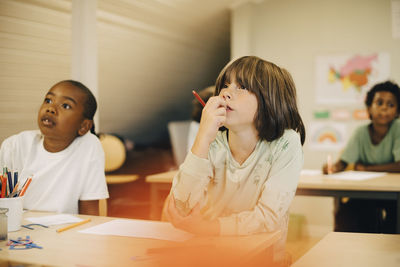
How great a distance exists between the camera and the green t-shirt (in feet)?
9.64

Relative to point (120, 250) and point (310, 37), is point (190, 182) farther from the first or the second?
point (310, 37)

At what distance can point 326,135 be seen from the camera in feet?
13.6

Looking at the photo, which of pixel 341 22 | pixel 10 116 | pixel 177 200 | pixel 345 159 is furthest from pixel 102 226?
pixel 341 22

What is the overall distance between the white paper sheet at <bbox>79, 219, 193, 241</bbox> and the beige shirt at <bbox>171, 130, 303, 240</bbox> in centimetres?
10

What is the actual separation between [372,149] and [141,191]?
2.40m

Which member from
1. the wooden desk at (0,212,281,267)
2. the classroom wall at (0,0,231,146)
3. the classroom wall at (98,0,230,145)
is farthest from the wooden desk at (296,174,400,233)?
the classroom wall at (98,0,230,145)

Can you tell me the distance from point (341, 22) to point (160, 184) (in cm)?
266

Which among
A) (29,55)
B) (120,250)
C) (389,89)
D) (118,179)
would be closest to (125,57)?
(118,179)

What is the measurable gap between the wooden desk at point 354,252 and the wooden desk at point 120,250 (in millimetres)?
143

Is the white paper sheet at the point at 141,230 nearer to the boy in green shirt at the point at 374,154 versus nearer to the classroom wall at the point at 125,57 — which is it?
the classroom wall at the point at 125,57

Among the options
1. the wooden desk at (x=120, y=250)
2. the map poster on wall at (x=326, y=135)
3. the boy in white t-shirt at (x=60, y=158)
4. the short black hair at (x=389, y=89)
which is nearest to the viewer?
the wooden desk at (x=120, y=250)

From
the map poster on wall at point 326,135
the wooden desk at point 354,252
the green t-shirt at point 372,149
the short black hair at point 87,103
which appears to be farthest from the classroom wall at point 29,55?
the map poster on wall at point 326,135

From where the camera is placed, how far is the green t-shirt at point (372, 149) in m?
2.94

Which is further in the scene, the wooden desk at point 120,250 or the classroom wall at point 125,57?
the classroom wall at point 125,57
